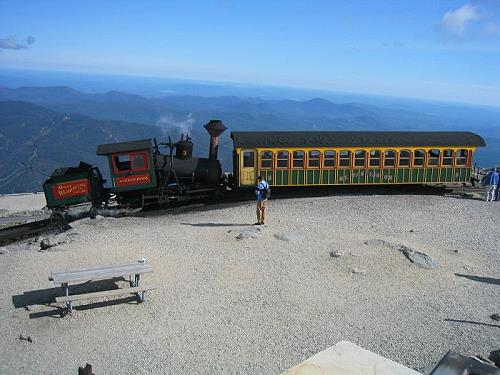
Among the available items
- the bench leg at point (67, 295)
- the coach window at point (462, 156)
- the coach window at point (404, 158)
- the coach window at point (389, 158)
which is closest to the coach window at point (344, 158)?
the coach window at point (389, 158)

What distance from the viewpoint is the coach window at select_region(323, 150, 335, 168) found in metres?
21.6

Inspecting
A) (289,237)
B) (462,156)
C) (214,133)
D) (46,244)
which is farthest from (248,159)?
(462,156)

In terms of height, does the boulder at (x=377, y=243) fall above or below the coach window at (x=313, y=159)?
below

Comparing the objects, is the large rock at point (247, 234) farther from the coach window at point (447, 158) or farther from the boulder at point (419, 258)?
the coach window at point (447, 158)

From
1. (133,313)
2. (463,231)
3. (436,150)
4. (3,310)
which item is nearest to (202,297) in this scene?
(133,313)

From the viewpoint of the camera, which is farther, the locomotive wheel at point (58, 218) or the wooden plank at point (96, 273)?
the locomotive wheel at point (58, 218)

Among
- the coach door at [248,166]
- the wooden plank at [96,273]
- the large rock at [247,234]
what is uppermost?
the coach door at [248,166]

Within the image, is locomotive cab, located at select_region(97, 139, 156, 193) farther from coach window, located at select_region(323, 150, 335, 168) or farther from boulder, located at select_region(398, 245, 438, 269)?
boulder, located at select_region(398, 245, 438, 269)

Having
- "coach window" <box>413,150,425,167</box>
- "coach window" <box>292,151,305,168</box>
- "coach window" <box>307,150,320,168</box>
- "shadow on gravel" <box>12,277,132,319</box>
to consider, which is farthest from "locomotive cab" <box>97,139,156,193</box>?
"coach window" <box>413,150,425,167</box>

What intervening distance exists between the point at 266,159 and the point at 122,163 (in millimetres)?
6389

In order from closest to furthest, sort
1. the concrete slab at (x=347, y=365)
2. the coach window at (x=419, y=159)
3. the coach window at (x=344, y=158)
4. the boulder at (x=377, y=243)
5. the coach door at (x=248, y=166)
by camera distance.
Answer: the concrete slab at (x=347, y=365)
the boulder at (x=377, y=243)
the coach door at (x=248, y=166)
the coach window at (x=344, y=158)
the coach window at (x=419, y=159)

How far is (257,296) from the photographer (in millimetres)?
11344

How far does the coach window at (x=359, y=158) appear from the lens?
2180 centimetres

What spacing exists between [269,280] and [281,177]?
9592 millimetres
